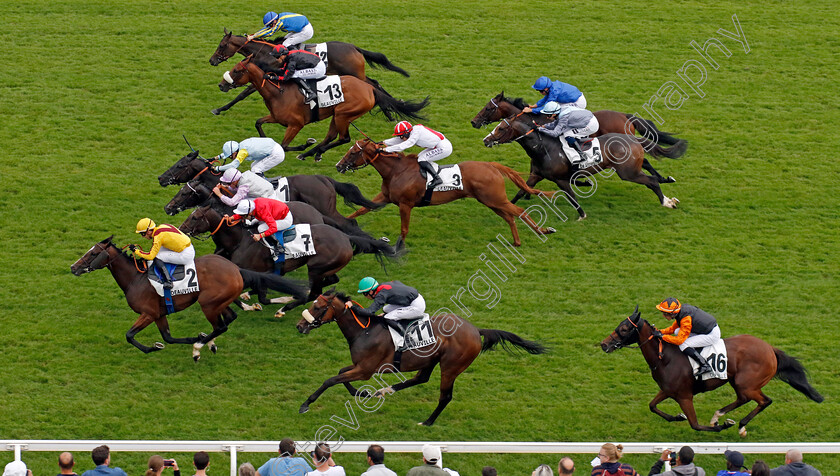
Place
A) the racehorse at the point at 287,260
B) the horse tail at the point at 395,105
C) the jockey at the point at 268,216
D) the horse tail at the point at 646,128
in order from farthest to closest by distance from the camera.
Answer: the horse tail at the point at 395,105
the horse tail at the point at 646,128
the racehorse at the point at 287,260
the jockey at the point at 268,216

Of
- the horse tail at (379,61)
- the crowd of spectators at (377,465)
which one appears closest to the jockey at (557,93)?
the horse tail at (379,61)

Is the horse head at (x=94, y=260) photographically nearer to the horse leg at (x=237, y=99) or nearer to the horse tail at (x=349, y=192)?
the horse tail at (x=349, y=192)

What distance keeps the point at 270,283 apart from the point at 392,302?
5.69 ft

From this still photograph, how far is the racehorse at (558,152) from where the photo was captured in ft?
43.8

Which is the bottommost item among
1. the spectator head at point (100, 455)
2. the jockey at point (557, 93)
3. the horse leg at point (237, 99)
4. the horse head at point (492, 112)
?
the horse leg at point (237, 99)

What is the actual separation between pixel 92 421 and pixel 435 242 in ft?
16.0

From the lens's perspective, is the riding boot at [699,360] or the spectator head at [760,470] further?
the riding boot at [699,360]

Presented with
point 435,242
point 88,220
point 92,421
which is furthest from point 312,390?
point 88,220

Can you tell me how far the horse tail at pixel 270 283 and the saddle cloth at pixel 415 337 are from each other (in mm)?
1616

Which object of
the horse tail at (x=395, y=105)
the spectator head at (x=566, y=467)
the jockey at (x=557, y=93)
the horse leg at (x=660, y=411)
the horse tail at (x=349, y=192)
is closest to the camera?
the spectator head at (x=566, y=467)

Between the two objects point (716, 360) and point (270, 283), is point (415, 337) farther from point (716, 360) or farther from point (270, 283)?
point (716, 360)

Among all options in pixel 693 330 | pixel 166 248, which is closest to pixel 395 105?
pixel 166 248

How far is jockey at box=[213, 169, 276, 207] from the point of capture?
1180 centimetres

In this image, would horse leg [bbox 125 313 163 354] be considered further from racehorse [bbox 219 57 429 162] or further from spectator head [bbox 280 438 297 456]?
racehorse [bbox 219 57 429 162]
